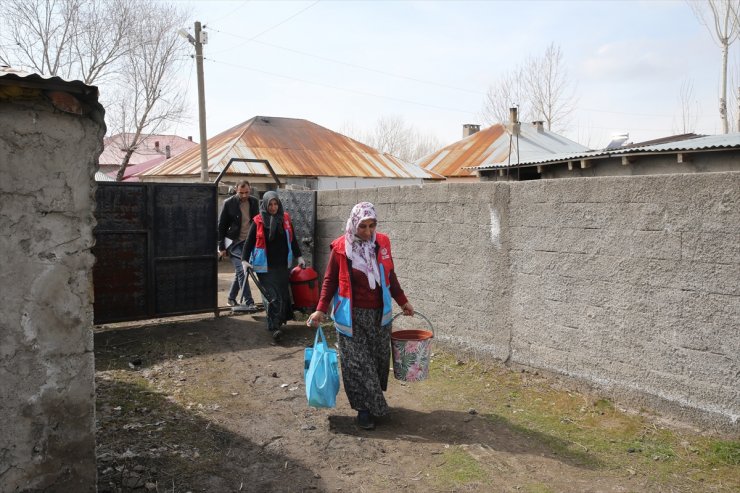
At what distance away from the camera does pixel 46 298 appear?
297 centimetres

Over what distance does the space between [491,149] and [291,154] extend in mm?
8119

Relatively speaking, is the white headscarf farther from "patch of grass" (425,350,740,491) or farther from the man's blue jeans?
the man's blue jeans

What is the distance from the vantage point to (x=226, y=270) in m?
13.8

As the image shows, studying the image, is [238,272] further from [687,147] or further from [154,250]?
[687,147]

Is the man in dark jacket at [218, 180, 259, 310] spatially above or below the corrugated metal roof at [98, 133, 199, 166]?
below

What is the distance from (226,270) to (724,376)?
37.8ft

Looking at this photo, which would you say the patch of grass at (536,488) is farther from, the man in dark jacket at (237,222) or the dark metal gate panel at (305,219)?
the dark metal gate panel at (305,219)

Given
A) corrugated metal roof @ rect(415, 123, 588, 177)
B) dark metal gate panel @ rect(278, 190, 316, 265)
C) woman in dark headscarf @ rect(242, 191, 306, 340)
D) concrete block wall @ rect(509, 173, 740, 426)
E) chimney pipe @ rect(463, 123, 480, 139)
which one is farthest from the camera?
chimney pipe @ rect(463, 123, 480, 139)

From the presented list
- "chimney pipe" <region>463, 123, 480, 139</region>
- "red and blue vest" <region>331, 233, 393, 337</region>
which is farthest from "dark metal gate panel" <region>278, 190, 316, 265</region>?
"chimney pipe" <region>463, 123, 480, 139</region>

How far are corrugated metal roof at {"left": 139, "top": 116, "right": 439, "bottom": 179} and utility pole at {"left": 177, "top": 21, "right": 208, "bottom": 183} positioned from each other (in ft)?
2.18

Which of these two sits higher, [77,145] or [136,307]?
[77,145]

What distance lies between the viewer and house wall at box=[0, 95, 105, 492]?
2.88 meters

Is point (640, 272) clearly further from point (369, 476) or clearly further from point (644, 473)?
point (369, 476)

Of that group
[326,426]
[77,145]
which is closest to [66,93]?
[77,145]
